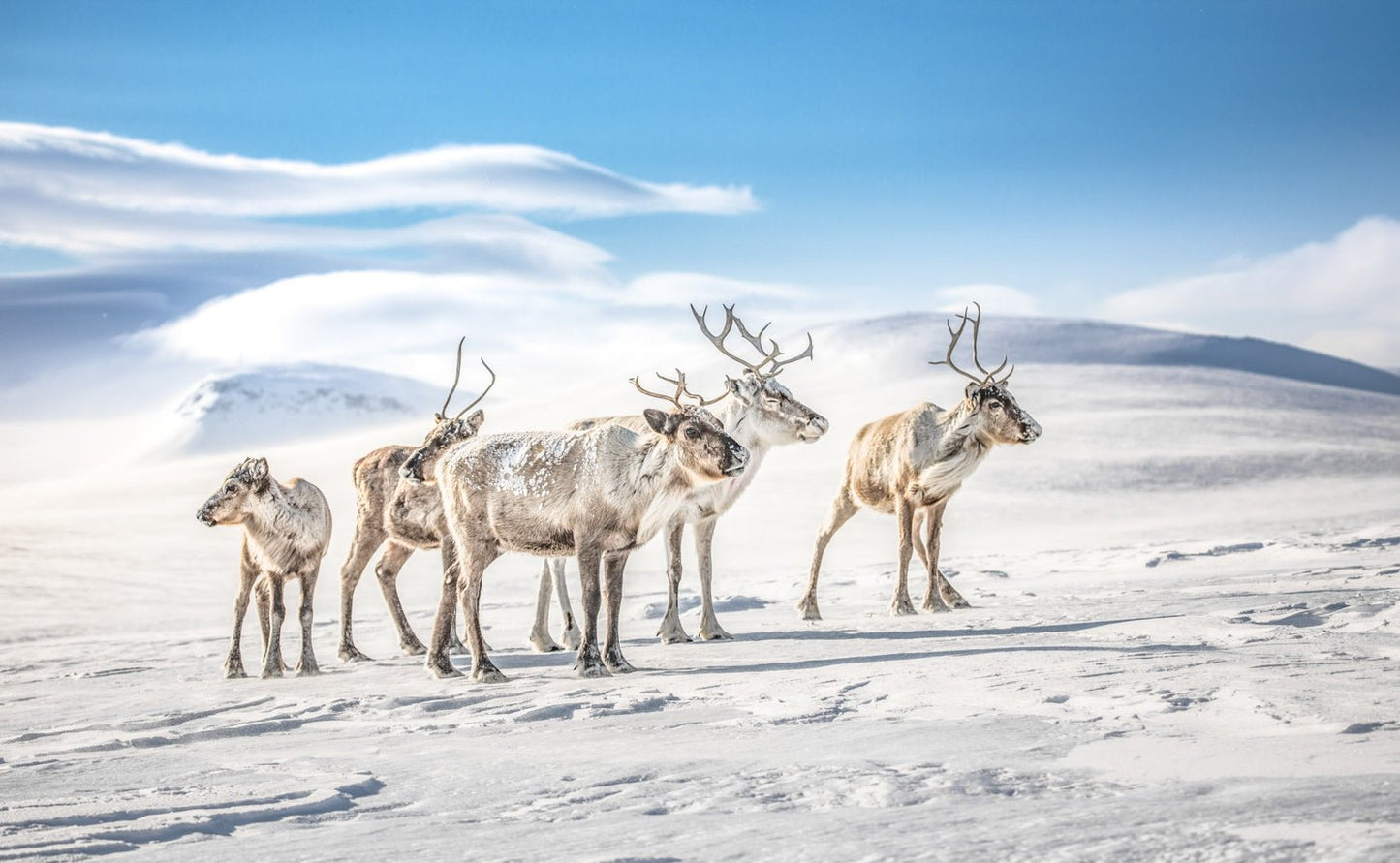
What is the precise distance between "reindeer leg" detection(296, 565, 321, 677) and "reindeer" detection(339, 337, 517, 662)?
0.67m

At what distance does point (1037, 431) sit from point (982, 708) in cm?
752

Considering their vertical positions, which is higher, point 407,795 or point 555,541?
point 555,541

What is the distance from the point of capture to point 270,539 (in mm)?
12125

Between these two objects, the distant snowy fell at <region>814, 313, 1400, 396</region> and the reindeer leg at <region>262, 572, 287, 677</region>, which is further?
the distant snowy fell at <region>814, 313, 1400, 396</region>

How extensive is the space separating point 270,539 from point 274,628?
0.79m

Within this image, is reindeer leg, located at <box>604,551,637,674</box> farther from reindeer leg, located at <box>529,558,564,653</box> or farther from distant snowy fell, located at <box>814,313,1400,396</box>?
distant snowy fell, located at <box>814,313,1400,396</box>

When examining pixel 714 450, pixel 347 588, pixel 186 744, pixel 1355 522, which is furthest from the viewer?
pixel 1355 522

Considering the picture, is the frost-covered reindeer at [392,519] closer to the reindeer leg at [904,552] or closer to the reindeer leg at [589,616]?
the reindeer leg at [589,616]

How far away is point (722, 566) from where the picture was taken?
2680 centimetres

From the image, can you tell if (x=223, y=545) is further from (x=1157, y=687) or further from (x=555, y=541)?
(x=1157, y=687)

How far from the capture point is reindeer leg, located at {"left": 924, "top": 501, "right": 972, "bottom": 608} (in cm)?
1473

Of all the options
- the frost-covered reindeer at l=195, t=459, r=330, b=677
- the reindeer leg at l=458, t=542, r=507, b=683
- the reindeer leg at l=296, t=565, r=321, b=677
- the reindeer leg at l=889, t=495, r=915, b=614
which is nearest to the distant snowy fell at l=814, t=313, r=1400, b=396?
the reindeer leg at l=889, t=495, r=915, b=614

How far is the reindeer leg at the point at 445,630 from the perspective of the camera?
1098 centimetres

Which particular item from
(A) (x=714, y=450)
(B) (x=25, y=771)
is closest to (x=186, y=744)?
(B) (x=25, y=771)
